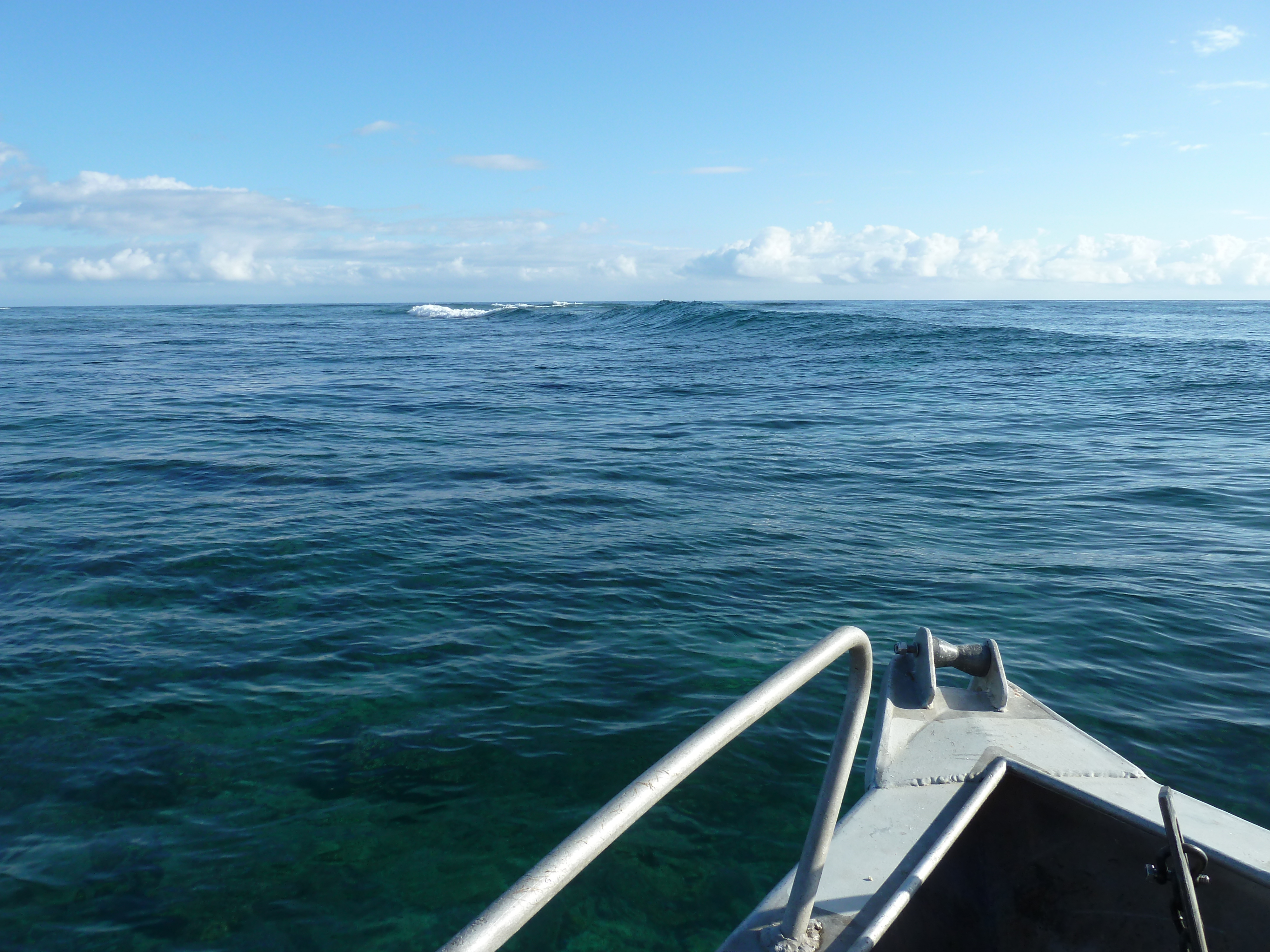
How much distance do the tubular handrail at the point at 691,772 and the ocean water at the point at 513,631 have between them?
6.26 feet

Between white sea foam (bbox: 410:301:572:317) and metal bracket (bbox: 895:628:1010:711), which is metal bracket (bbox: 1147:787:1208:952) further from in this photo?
white sea foam (bbox: 410:301:572:317)

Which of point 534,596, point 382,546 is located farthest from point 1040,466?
point 382,546

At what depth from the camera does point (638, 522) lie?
923 cm

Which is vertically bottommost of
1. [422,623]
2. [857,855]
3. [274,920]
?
[274,920]

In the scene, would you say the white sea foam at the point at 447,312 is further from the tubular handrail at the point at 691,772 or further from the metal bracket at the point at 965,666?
the tubular handrail at the point at 691,772

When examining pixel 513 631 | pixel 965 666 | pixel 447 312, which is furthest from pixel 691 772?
pixel 447 312

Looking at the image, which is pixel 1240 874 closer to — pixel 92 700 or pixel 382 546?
pixel 92 700

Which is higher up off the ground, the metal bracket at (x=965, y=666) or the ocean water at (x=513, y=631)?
the metal bracket at (x=965, y=666)

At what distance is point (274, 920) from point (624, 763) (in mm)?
1955

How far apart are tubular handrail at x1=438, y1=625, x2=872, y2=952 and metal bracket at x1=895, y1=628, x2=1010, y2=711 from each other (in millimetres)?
1314

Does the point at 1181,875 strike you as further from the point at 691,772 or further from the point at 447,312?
the point at 447,312

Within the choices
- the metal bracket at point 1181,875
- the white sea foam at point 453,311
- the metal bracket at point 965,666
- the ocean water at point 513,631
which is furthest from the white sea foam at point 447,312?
the metal bracket at point 1181,875

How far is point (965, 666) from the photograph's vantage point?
342 cm

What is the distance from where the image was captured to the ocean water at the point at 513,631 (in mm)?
3980
